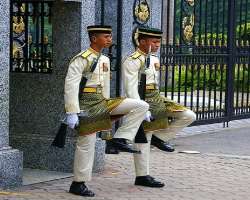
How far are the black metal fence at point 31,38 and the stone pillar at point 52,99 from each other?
0.59ft

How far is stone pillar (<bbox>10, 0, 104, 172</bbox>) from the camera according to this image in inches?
341

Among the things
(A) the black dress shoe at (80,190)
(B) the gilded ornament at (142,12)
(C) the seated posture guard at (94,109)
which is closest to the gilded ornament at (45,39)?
(C) the seated posture guard at (94,109)

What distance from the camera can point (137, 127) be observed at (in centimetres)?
765

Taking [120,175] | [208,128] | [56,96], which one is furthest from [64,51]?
[208,128]

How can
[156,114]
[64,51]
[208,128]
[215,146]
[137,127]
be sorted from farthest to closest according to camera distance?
1. [208,128]
2. [215,146]
3. [64,51]
4. [156,114]
5. [137,127]

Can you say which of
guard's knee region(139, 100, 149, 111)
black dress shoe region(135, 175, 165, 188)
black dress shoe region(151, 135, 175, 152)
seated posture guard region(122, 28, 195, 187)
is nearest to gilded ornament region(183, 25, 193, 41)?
seated posture guard region(122, 28, 195, 187)

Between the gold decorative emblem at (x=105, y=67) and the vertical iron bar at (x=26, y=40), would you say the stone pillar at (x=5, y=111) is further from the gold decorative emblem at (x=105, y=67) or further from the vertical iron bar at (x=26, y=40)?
the vertical iron bar at (x=26, y=40)

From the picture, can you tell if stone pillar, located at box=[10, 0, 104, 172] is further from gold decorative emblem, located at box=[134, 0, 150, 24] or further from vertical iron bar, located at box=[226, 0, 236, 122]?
vertical iron bar, located at box=[226, 0, 236, 122]

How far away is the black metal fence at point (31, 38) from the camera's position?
363 inches

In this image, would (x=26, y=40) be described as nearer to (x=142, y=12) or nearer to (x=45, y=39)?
(x=45, y=39)

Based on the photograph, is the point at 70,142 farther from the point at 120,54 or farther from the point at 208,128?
the point at 208,128

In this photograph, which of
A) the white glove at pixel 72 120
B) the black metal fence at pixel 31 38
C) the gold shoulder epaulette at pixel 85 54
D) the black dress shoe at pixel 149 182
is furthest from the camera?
the black metal fence at pixel 31 38

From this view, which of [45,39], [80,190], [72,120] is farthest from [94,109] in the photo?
[45,39]

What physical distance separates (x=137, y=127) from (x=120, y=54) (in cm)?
296
